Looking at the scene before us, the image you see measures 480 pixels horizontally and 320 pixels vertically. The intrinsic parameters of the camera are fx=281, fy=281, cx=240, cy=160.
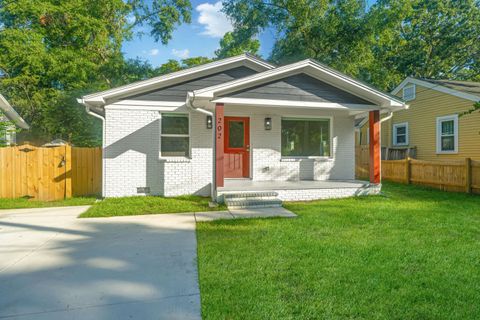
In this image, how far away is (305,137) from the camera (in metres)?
9.65

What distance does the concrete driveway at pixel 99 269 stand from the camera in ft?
8.58

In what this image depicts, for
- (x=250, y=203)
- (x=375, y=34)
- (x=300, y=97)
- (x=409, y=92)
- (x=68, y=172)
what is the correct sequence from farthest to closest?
1. (x=375, y=34)
2. (x=409, y=92)
3. (x=68, y=172)
4. (x=300, y=97)
5. (x=250, y=203)

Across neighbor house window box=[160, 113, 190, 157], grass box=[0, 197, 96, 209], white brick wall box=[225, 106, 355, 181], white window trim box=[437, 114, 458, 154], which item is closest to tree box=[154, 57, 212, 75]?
neighbor house window box=[160, 113, 190, 157]

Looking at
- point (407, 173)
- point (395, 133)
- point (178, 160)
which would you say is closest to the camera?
point (178, 160)

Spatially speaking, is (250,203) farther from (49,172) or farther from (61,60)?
(61,60)

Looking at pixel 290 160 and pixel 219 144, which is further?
pixel 290 160

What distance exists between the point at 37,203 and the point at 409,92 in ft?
56.2

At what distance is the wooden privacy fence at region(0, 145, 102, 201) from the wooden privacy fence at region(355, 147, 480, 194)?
37.3ft

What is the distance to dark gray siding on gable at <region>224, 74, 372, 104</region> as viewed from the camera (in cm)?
737

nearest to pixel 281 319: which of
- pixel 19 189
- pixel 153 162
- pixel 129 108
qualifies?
pixel 153 162

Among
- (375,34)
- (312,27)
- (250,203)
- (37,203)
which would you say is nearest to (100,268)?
(250,203)

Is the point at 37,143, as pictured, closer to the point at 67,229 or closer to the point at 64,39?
the point at 64,39

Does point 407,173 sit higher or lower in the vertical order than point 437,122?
lower

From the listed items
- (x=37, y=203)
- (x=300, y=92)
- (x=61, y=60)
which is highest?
(x=61, y=60)
